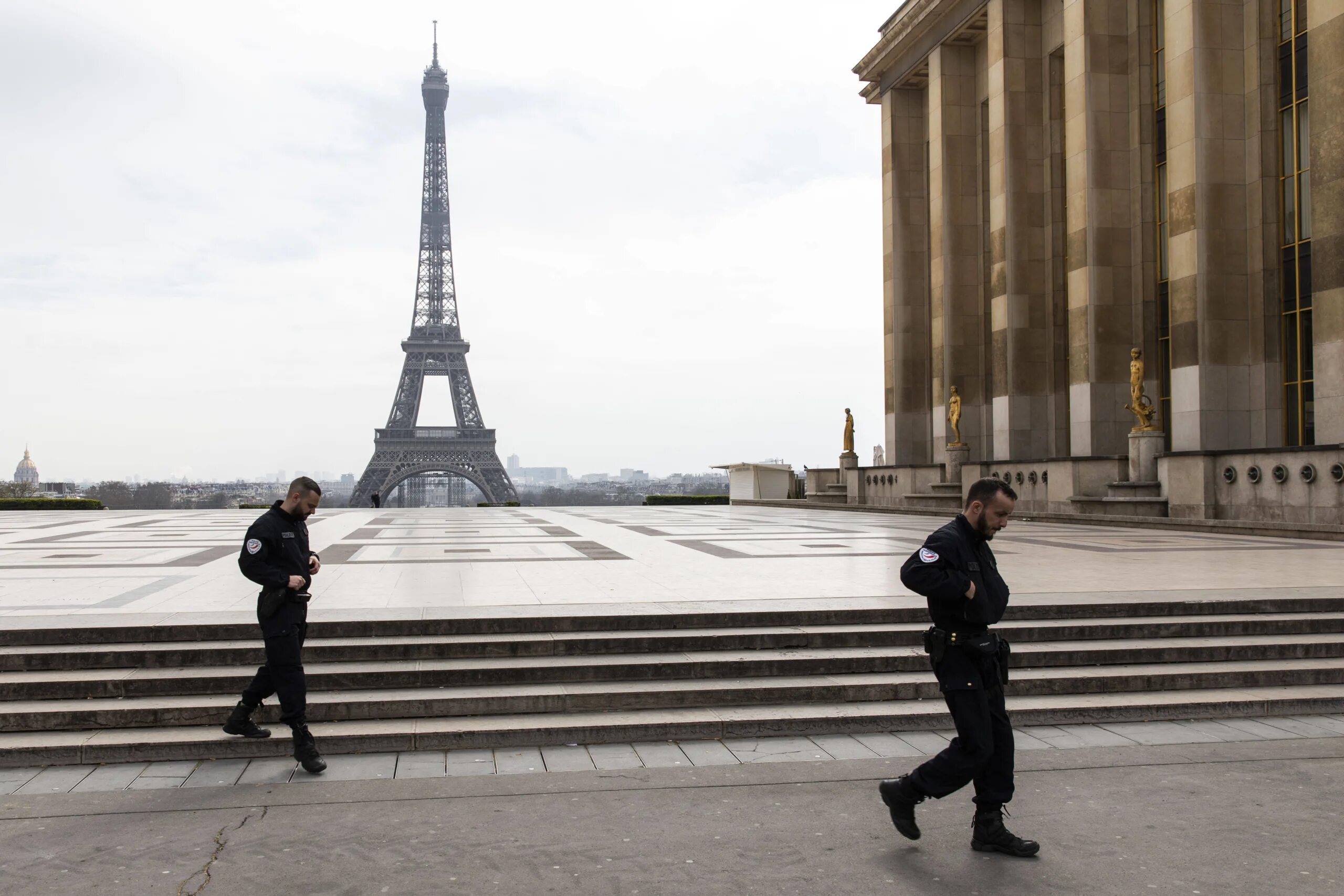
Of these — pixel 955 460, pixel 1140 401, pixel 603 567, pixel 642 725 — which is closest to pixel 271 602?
pixel 642 725

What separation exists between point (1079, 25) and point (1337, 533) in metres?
16.6

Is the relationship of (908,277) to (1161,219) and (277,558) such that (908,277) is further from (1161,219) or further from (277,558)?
(277,558)

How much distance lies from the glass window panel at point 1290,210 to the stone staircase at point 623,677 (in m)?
18.1

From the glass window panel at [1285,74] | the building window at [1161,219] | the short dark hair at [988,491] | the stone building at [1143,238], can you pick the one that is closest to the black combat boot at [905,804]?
the short dark hair at [988,491]

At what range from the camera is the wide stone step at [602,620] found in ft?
29.7

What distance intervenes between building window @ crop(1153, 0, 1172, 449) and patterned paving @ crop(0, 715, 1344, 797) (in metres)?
22.5

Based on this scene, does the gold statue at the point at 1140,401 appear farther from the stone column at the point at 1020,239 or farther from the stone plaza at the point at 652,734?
the stone plaza at the point at 652,734

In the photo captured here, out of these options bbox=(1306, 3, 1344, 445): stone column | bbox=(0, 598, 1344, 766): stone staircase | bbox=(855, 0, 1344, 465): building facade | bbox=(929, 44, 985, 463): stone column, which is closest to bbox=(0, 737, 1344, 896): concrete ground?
bbox=(0, 598, 1344, 766): stone staircase

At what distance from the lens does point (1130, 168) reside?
29328mm

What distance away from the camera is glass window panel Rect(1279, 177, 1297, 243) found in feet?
81.3

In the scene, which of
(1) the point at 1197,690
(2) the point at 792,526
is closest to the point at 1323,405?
(2) the point at 792,526

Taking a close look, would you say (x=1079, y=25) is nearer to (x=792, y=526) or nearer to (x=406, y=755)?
(x=792, y=526)

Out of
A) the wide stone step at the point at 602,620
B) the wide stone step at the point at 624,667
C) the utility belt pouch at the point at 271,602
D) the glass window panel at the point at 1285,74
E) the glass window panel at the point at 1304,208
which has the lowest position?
the wide stone step at the point at 624,667

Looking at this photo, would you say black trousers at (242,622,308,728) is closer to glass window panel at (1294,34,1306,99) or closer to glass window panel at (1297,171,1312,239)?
glass window panel at (1297,171,1312,239)
